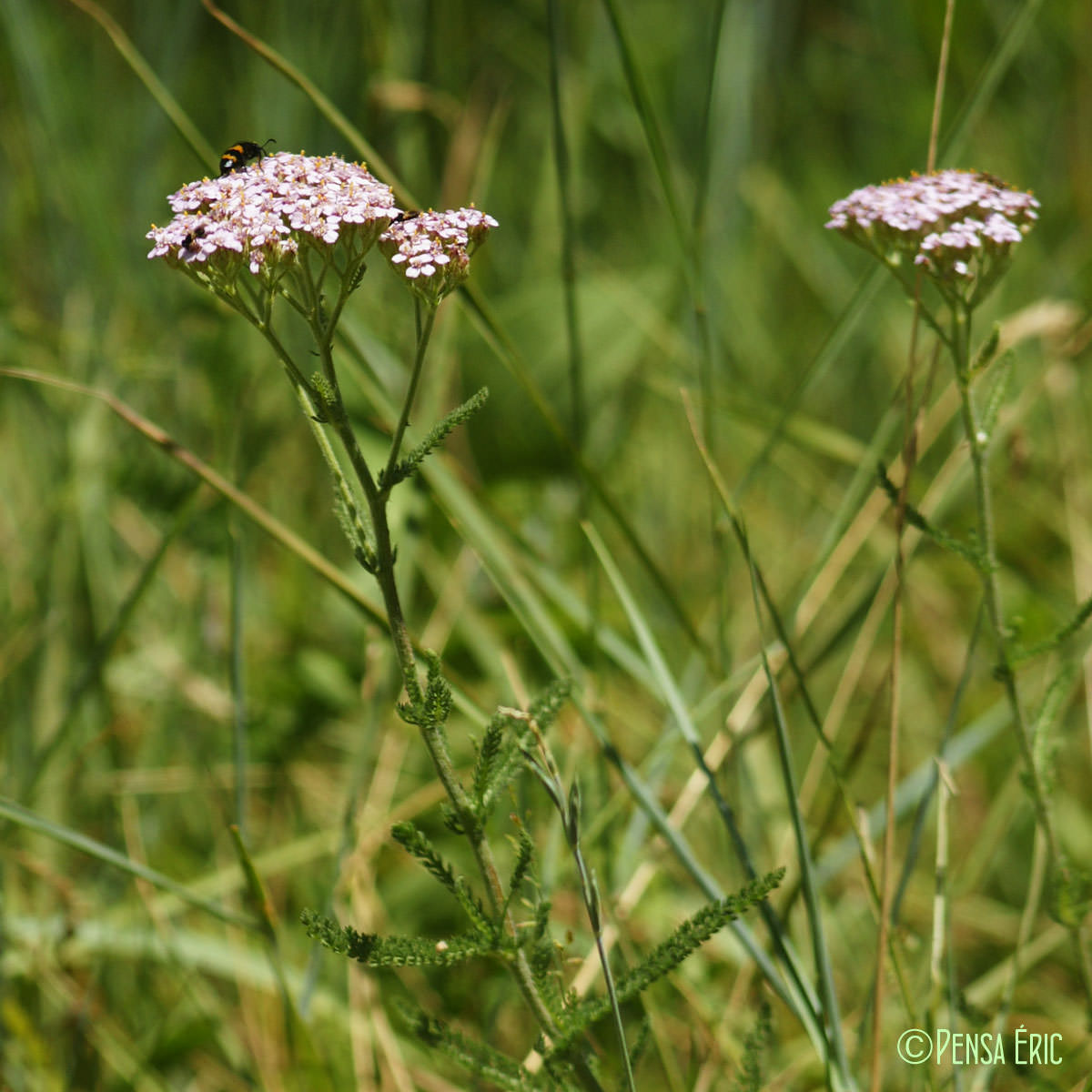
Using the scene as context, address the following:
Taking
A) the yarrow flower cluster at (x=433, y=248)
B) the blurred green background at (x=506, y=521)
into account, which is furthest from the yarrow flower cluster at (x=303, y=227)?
the blurred green background at (x=506, y=521)

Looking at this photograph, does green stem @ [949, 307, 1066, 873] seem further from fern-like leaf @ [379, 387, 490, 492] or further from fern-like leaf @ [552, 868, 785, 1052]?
fern-like leaf @ [379, 387, 490, 492]

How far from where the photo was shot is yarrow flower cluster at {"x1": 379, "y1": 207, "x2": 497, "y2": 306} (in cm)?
126

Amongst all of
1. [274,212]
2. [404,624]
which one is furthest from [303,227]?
[404,624]

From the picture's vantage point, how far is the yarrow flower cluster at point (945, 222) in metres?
1.49

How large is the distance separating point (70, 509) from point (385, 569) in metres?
1.71

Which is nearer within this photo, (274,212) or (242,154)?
(274,212)

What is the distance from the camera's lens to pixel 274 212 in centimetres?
127

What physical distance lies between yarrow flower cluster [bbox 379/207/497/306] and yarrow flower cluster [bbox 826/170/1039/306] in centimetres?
59

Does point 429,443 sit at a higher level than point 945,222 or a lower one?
lower

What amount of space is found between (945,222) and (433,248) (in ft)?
2.67

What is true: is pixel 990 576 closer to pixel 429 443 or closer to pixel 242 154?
pixel 429 443

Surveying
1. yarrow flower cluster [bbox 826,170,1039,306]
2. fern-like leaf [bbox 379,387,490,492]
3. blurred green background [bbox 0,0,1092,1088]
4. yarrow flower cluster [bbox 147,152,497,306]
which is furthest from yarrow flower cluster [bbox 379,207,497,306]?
yarrow flower cluster [bbox 826,170,1039,306]

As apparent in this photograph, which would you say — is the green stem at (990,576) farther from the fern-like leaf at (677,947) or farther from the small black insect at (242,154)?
the small black insect at (242,154)

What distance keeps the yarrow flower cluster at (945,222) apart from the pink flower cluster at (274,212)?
705mm
